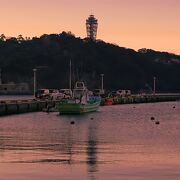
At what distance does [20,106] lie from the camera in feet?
448

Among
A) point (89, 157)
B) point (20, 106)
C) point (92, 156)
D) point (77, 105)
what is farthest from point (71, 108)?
point (89, 157)

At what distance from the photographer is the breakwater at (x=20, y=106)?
12753cm

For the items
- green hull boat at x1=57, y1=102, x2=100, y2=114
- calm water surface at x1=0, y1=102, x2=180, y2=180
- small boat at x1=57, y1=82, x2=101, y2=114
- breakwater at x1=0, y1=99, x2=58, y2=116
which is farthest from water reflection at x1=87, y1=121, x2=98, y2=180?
breakwater at x1=0, y1=99, x2=58, y2=116

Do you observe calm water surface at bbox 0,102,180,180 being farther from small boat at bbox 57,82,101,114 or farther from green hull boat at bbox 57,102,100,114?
small boat at bbox 57,82,101,114

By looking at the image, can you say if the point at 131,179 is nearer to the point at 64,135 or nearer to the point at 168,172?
the point at 168,172

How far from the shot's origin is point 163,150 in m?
53.4

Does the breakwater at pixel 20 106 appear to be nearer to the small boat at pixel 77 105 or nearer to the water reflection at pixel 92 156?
the small boat at pixel 77 105

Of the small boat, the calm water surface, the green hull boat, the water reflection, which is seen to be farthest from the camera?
the small boat

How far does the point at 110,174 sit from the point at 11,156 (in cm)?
1081

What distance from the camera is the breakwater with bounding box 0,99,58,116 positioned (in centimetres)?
12753

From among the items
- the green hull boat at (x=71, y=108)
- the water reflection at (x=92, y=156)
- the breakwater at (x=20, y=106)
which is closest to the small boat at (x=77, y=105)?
the green hull boat at (x=71, y=108)

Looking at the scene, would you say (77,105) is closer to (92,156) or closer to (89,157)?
(92,156)

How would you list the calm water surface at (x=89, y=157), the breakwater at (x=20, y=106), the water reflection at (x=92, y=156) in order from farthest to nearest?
1. the breakwater at (x=20, y=106)
2. the water reflection at (x=92, y=156)
3. the calm water surface at (x=89, y=157)

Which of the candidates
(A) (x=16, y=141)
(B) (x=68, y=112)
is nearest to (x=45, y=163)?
(A) (x=16, y=141)
